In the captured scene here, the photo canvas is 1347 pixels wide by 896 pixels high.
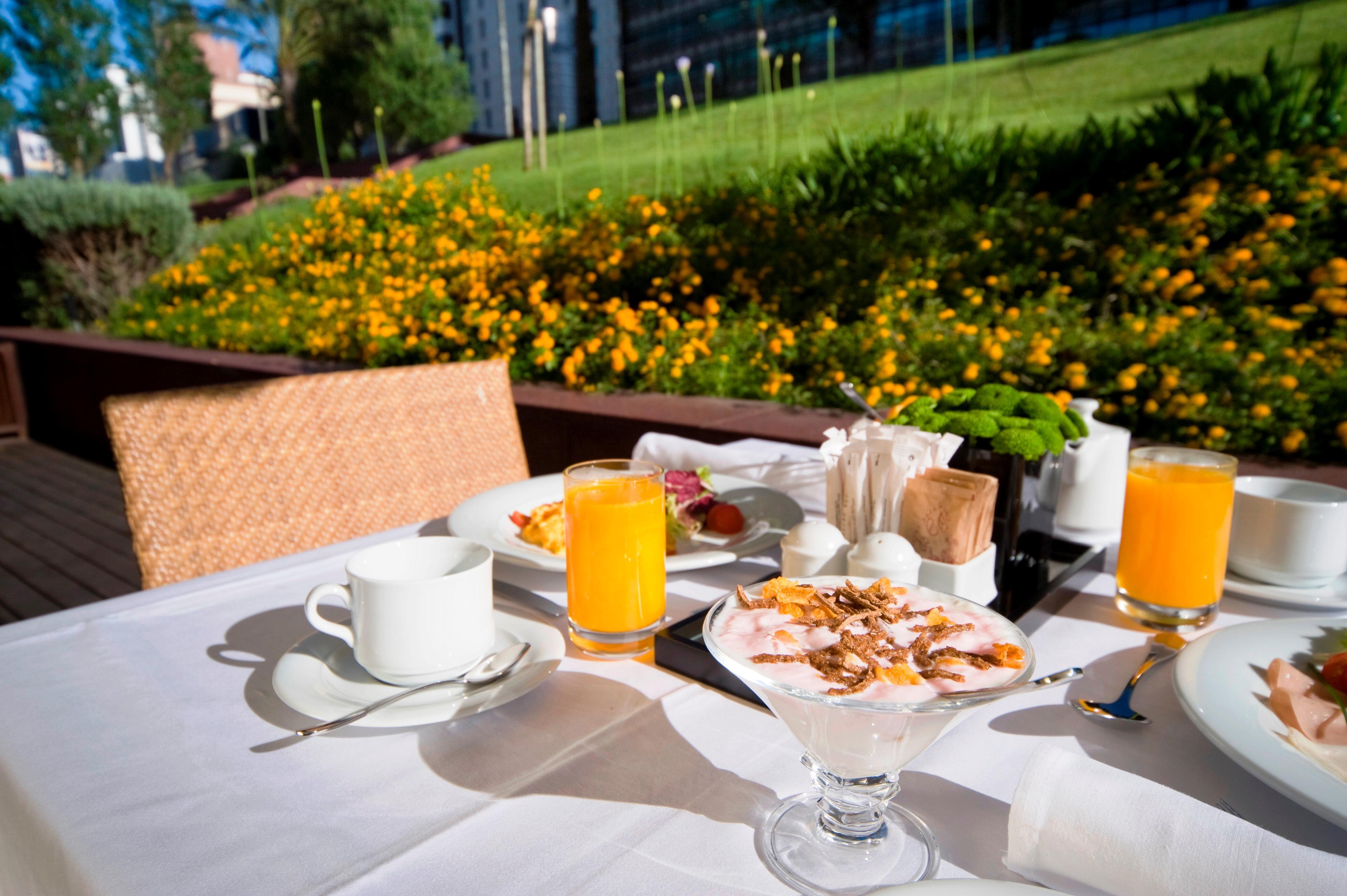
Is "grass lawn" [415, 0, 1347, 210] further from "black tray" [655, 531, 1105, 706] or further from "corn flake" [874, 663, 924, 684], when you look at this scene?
"corn flake" [874, 663, 924, 684]

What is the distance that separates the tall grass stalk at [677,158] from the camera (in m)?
5.23

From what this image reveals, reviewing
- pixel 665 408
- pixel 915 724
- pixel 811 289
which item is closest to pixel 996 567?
pixel 915 724

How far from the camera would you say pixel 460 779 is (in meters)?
0.59

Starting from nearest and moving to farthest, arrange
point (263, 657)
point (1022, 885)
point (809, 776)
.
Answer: point (1022, 885) < point (809, 776) < point (263, 657)

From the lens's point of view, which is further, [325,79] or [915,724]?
[325,79]

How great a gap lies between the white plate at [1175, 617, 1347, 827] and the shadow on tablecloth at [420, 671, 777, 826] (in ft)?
1.06

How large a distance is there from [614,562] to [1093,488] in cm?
71

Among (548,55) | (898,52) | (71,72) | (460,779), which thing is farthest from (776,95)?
(71,72)

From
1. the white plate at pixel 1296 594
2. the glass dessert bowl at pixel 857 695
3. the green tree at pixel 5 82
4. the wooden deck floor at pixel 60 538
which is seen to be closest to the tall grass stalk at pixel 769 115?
the wooden deck floor at pixel 60 538

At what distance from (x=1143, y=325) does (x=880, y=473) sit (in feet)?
7.70

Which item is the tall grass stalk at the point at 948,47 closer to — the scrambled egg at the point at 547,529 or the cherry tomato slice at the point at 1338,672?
the scrambled egg at the point at 547,529

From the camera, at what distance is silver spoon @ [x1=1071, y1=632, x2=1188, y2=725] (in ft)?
2.13

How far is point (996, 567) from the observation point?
34.3 inches

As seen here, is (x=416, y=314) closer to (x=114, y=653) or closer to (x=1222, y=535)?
(x=114, y=653)
